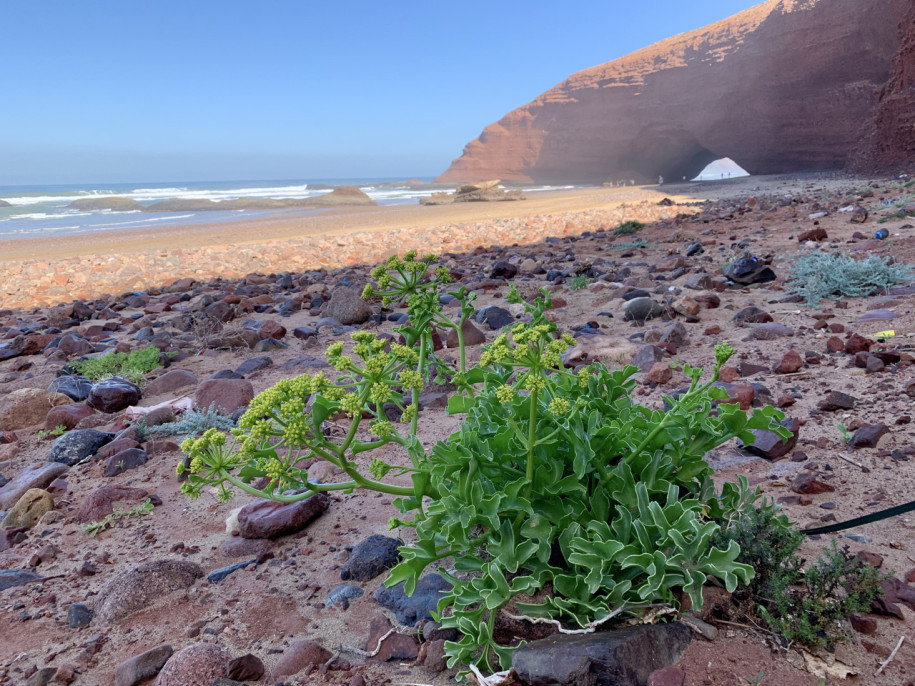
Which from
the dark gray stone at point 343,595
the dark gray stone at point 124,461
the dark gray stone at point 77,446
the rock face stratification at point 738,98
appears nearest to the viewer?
the dark gray stone at point 343,595

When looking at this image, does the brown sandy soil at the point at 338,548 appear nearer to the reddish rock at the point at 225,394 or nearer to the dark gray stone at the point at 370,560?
the dark gray stone at the point at 370,560

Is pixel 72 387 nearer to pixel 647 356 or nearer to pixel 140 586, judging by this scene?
pixel 140 586

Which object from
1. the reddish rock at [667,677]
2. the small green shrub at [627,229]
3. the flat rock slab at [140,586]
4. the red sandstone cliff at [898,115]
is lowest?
the flat rock slab at [140,586]

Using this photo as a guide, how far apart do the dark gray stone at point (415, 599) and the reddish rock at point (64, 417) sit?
3.00 metres

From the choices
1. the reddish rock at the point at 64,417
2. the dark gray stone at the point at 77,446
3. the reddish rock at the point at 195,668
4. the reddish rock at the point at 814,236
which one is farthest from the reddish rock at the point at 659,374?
the reddish rock at the point at 814,236

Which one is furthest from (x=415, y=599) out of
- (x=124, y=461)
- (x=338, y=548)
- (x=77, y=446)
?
(x=77, y=446)

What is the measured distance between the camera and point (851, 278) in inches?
182

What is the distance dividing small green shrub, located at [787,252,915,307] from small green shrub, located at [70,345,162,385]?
17.0 ft

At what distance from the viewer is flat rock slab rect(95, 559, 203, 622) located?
2.08m

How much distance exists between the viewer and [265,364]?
472 cm

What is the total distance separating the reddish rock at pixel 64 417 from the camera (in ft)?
13.0

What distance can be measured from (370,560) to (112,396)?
2918 mm

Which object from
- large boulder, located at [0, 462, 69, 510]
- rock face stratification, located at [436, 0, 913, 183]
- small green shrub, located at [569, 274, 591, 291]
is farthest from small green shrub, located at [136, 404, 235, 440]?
rock face stratification, located at [436, 0, 913, 183]

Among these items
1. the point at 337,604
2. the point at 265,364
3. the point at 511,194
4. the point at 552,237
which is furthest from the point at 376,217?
the point at 337,604
